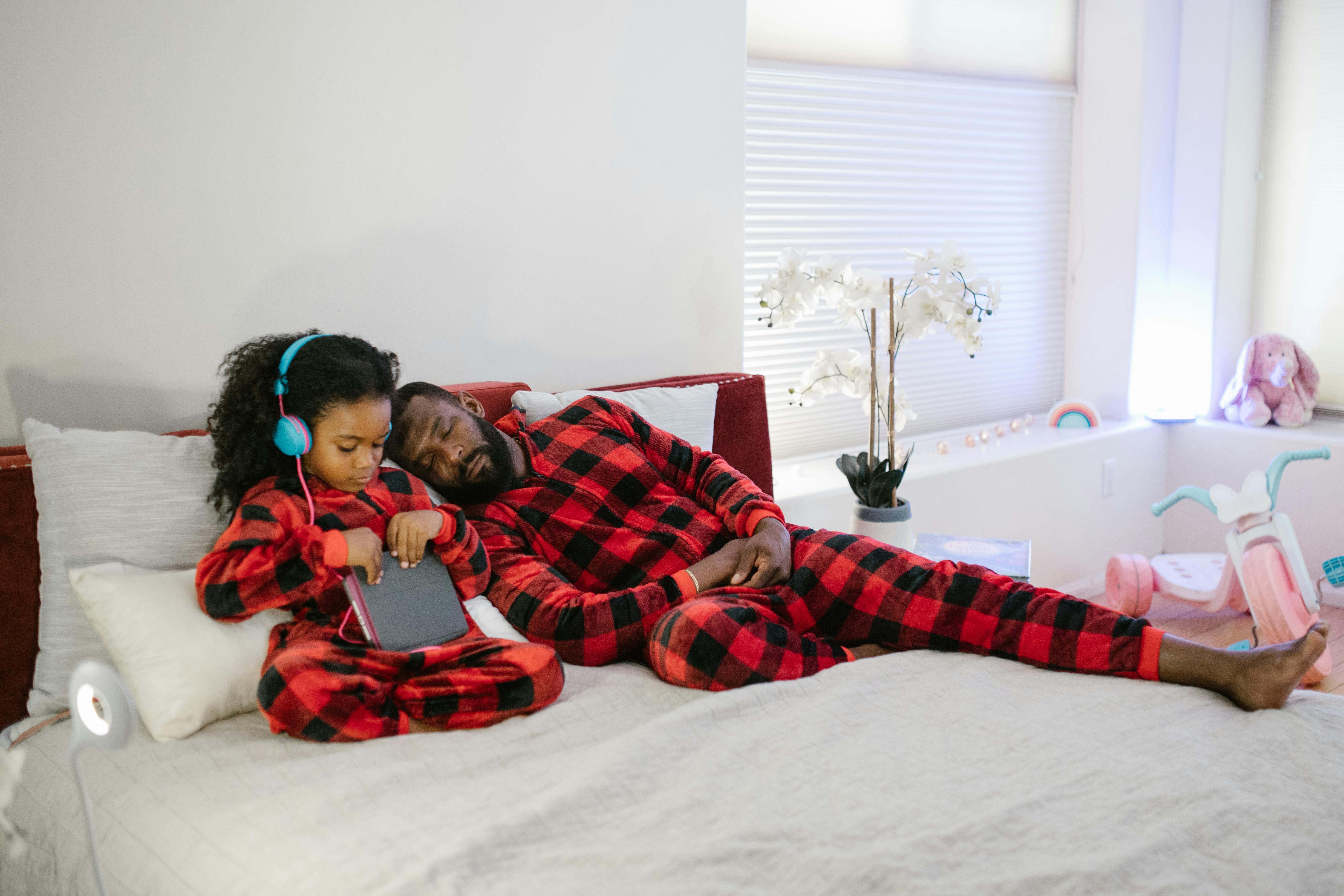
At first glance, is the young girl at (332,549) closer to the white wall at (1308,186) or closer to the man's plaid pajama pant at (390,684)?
the man's plaid pajama pant at (390,684)

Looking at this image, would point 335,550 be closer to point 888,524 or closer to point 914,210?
point 888,524

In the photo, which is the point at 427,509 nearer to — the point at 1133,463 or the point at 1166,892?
the point at 1166,892

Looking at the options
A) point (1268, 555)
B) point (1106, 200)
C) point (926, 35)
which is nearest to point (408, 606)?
point (1268, 555)

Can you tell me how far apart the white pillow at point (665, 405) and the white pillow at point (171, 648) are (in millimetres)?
745

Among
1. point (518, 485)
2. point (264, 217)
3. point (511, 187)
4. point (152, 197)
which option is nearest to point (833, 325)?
point (511, 187)

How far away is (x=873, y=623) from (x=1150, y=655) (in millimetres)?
416

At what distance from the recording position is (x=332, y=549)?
1.33 m

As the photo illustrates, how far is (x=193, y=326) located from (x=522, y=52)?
91cm

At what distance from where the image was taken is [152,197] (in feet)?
5.54

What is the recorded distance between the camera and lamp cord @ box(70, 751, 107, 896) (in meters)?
0.95

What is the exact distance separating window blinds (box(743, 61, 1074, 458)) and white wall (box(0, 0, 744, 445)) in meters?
0.34

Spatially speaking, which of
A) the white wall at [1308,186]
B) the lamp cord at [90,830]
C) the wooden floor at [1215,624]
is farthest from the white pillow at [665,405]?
the white wall at [1308,186]

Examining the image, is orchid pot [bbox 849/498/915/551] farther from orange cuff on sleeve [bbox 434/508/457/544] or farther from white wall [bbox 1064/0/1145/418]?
white wall [bbox 1064/0/1145/418]

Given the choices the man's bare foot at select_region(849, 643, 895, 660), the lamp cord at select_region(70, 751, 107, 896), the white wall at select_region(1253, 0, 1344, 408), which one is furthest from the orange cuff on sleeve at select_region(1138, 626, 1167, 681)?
the white wall at select_region(1253, 0, 1344, 408)
